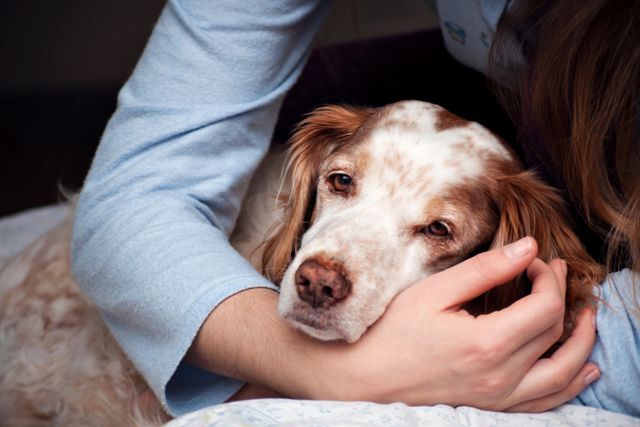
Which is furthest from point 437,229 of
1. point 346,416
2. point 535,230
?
point 346,416

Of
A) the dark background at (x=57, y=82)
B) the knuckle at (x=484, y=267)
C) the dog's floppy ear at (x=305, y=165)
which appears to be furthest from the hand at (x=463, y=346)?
the dark background at (x=57, y=82)

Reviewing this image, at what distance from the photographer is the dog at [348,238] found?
1.22 metres

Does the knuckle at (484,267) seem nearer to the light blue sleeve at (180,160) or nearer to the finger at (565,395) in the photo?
the finger at (565,395)

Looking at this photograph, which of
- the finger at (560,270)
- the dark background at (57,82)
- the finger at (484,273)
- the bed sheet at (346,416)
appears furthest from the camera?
the dark background at (57,82)

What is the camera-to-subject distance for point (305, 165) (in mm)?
1616

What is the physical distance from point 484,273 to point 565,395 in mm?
250

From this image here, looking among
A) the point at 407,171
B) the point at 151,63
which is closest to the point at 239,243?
the point at 151,63

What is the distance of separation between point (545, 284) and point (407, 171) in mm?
295

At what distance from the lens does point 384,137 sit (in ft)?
4.74

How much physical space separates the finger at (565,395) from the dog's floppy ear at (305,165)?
498mm

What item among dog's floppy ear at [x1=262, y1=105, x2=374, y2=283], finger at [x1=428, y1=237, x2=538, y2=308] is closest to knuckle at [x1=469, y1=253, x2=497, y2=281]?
finger at [x1=428, y1=237, x2=538, y2=308]

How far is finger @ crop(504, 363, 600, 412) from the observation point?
1.27m

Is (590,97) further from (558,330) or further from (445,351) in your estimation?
(445,351)

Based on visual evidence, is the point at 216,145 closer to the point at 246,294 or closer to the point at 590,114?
the point at 246,294
